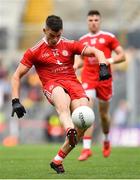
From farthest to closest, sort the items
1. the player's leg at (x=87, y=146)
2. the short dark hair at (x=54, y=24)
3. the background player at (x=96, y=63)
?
the background player at (x=96, y=63) < the player's leg at (x=87, y=146) < the short dark hair at (x=54, y=24)

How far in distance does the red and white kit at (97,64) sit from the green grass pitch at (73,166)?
1.32 meters

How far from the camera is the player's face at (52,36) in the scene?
10.9 meters

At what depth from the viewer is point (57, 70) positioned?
11.2 m

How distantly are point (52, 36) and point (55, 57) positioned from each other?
0.36m

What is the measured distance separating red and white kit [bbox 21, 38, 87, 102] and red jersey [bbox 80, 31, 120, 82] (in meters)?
3.46

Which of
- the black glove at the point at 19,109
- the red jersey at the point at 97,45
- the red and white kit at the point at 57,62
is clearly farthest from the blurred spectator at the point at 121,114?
the black glove at the point at 19,109

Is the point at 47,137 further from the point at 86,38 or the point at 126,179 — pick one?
the point at 126,179

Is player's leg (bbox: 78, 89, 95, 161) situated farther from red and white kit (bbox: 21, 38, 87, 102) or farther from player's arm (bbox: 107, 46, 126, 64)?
red and white kit (bbox: 21, 38, 87, 102)

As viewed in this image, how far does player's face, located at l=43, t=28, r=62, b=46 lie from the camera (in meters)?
10.9

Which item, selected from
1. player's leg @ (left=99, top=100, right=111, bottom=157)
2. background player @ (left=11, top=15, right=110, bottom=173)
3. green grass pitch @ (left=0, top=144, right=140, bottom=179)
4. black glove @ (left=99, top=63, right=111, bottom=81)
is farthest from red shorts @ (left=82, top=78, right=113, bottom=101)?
black glove @ (left=99, top=63, right=111, bottom=81)

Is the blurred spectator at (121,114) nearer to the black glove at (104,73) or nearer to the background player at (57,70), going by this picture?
the background player at (57,70)

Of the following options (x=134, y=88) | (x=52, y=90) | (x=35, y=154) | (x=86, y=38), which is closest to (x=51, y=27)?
(x=52, y=90)

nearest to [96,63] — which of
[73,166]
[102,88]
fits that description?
[102,88]

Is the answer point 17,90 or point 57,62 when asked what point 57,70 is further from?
point 17,90
